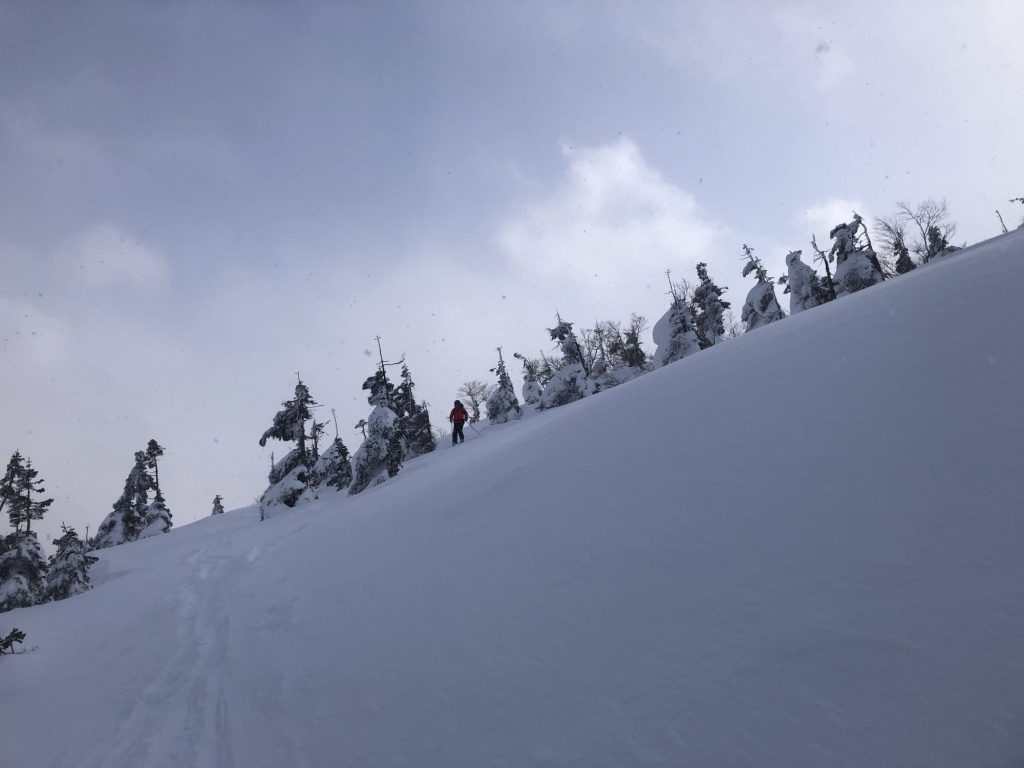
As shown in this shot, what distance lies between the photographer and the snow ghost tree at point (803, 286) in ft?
101

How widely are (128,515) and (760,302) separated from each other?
1865 inches

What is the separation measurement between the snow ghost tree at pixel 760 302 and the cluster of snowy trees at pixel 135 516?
43375 millimetres

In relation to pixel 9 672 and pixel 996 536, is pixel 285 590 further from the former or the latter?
pixel 996 536

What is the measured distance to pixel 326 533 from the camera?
10.3 metres

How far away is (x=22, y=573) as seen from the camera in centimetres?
1772

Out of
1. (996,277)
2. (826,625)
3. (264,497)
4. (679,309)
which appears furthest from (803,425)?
(679,309)

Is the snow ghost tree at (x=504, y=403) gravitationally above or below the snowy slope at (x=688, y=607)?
above

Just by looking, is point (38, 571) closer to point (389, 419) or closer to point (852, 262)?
point (389, 419)

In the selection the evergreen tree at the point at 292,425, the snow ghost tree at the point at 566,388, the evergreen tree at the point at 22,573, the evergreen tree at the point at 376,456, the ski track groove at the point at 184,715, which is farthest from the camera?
the snow ghost tree at the point at 566,388

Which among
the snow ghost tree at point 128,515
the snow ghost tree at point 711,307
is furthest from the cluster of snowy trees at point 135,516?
the snow ghost tree at point 711,307

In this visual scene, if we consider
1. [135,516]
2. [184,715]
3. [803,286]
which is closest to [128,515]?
[135,516]

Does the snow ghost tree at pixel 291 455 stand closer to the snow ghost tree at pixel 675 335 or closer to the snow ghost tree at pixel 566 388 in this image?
the snow ghost tree at pixel 566 388

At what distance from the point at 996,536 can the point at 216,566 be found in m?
14.1

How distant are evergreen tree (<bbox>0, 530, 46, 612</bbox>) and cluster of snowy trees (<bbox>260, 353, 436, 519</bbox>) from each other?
7.52m
